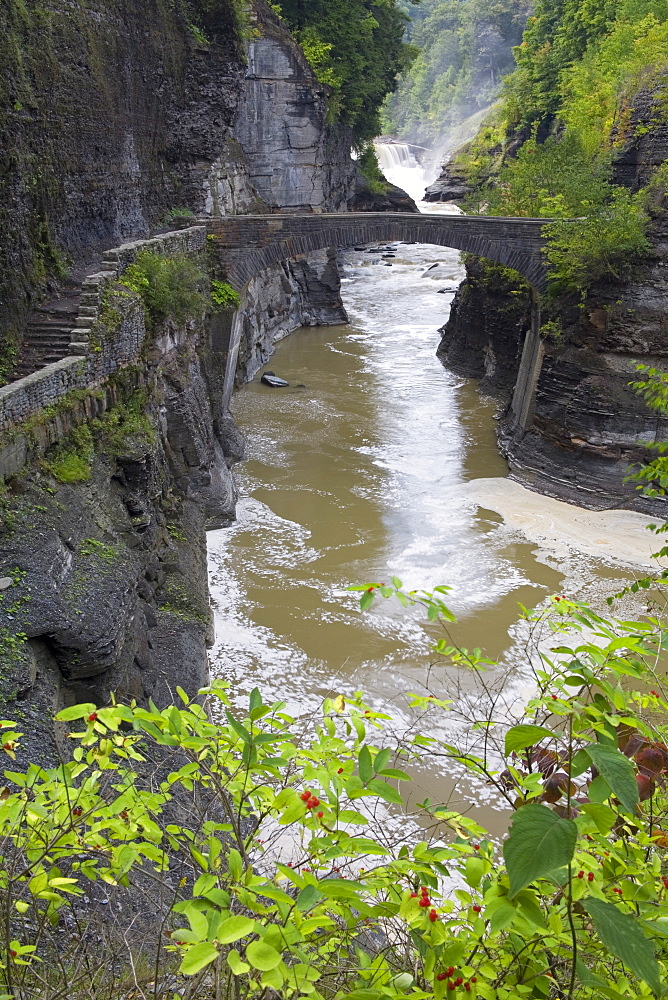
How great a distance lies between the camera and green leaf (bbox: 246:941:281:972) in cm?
204

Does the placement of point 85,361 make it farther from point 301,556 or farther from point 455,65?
point 455,65

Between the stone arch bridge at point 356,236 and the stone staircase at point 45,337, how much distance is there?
518 cm

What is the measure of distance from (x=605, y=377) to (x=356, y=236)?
6028 mm

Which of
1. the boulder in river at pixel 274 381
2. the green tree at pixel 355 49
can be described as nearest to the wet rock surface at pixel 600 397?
the boulder in river at pixel 274 381

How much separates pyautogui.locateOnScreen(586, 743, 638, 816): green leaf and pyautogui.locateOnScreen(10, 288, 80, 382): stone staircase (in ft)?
33.2

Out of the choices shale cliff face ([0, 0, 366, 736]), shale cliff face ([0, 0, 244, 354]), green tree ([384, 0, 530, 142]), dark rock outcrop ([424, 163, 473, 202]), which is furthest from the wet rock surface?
green tree ([384, 0, 530, 142])

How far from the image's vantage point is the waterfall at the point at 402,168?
58062mm

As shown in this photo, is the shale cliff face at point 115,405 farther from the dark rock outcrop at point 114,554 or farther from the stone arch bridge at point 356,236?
the stone arch bridge at point 356,236

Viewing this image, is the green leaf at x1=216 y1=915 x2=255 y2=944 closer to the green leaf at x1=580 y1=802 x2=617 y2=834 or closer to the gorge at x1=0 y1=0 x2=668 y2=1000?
the gorge at x1=0 y1=0 x2=668 y2=1000

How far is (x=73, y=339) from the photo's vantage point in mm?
10656

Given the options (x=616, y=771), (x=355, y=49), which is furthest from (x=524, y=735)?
(x=355, y=49)

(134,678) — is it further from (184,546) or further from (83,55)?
(83,55)

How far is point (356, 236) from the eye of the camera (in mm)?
16953

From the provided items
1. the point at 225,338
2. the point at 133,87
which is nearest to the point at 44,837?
the point at 225,338
